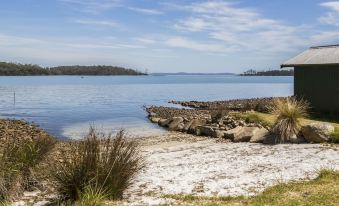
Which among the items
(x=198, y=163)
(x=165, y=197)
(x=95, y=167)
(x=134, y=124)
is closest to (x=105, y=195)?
→ (x=95, y=167)

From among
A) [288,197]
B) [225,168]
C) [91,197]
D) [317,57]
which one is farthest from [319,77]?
[91,197]

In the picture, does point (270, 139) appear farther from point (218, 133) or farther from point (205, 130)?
point (205, 130)

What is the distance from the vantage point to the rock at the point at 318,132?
15.1 m

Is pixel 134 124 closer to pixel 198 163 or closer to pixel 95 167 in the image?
pixel 198 163

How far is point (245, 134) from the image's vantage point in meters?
17.4

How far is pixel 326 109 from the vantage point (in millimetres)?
21328

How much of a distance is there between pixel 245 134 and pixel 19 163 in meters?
10.3

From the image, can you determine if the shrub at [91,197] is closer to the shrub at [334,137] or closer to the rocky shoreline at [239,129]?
the rocky shoreline at [239,129]

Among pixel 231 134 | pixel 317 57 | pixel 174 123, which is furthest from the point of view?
pixel 174 123

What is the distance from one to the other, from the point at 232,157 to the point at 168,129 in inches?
485

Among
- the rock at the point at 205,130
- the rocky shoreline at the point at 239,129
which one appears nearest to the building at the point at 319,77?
the rocky shoreline at the point at 239,129

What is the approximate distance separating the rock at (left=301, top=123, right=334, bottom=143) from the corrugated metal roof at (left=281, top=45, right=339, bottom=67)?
6.24 m

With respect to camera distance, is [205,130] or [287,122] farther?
[205,130]

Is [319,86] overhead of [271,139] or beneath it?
overhead
